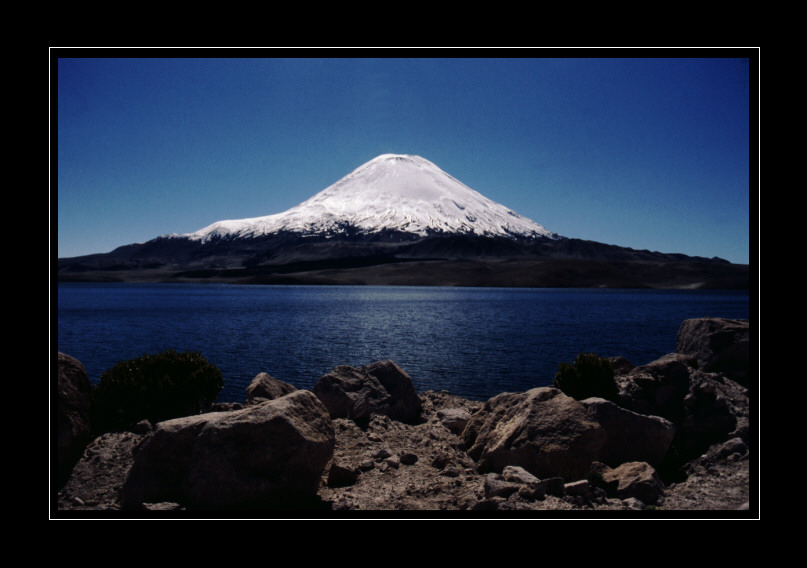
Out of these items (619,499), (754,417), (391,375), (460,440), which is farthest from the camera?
(391,375)

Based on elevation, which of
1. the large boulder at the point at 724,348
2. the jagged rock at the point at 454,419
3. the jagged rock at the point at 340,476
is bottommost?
the jagged rock at the point at 454,419

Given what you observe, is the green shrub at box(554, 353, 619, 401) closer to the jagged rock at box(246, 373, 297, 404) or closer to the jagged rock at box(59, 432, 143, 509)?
the jagged rock at box(246, 373, 297, 404)

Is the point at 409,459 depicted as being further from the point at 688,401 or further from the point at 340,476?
the point at 688,401

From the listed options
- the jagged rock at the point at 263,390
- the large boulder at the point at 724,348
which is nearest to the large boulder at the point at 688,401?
the large boulder at the point at 724,348

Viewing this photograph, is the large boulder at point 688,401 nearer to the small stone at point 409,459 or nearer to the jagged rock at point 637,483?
the jagged rock at point 637,483
